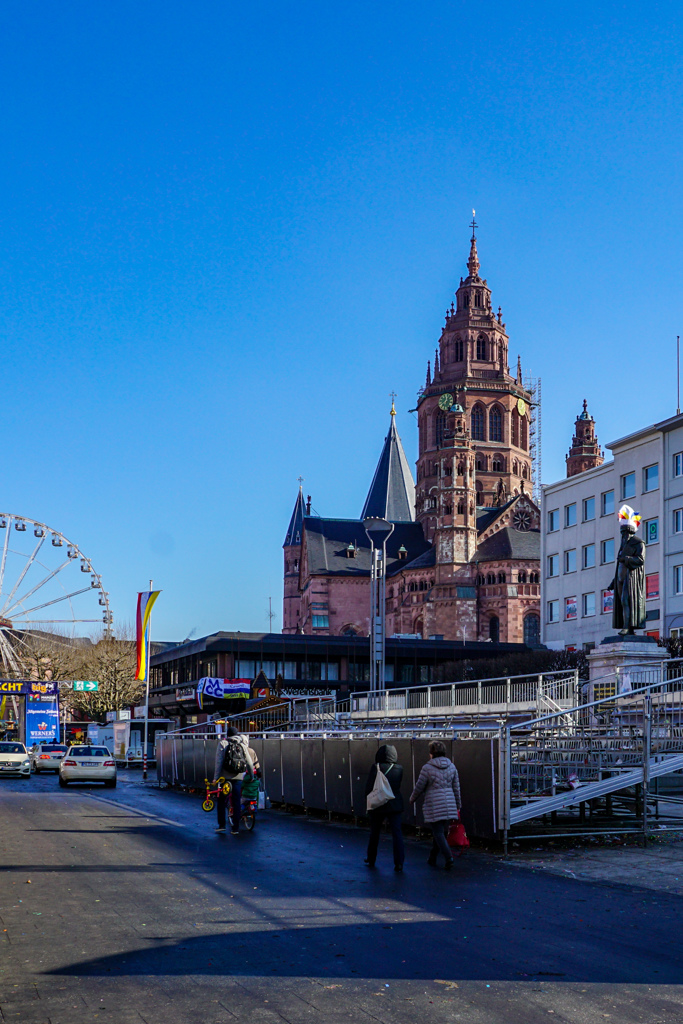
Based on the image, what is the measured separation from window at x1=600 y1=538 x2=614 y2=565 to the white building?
0.20 ft

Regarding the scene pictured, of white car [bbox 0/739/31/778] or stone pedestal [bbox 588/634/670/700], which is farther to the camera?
white car [bbox 0/739/31/778]

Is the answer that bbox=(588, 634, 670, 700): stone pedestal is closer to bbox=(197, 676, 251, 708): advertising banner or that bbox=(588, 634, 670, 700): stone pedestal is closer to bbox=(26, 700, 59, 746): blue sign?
bbox=(26, 700, 59, 746): blue sign

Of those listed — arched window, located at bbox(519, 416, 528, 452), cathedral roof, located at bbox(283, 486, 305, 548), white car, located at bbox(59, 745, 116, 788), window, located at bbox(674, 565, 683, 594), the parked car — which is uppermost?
arched window, located at bbox(519, 416, 528, 452)

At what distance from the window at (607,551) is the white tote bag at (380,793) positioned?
5826 cm

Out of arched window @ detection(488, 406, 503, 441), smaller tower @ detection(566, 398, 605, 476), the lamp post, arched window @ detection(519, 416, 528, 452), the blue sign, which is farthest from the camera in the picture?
arched window @ detection(519, 416, 528, 452)

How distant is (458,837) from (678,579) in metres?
51.9

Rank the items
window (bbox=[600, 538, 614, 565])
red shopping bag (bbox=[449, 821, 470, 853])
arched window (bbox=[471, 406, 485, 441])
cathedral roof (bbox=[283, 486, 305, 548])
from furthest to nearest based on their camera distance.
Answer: cathedral roof (bbox=[283, 486, 305, 548]) < arched window (bbox=[471, 406, 485, 441]) < window (bbox=[600, 538, 614, 565]) < red shopping bag (bbox=[449, 821, 470, 853])

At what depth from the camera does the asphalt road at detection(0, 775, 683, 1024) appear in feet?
22.6

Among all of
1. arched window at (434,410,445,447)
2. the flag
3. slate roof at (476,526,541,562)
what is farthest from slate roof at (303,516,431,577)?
the flag

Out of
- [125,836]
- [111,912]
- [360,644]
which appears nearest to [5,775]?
[125,836]

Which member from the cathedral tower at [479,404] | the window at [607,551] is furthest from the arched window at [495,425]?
the window at [607,551]

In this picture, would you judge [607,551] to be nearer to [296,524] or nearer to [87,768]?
[87,768]

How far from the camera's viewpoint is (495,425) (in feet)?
414

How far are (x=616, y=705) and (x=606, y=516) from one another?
5219 cm
